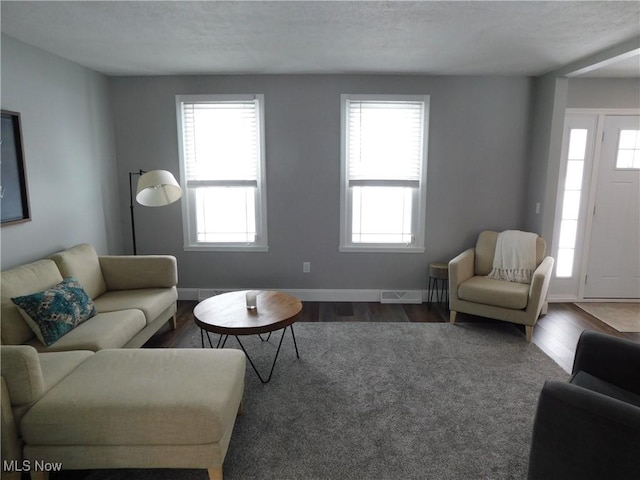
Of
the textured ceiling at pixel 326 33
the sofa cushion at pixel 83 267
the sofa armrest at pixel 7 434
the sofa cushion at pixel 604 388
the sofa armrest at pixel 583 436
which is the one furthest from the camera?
the sofa cushion at pixel 83 267

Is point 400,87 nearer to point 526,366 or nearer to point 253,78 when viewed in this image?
point 253,78

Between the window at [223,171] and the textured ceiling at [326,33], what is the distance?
486 millimetres

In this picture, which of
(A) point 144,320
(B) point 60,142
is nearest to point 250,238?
(A) point 144,320

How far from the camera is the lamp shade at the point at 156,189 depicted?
10.6ft

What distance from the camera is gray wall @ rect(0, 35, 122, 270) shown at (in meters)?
2.85

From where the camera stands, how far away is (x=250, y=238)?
4336mm

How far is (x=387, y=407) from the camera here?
7.97 ft

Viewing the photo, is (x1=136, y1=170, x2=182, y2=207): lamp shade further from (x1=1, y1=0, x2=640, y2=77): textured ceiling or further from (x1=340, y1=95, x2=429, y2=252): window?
(x1=340, y1=95, x2=429, y2=252): window

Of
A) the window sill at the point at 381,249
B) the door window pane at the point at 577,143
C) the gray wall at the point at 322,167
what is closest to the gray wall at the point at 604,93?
the door window pane at the point at 577,143

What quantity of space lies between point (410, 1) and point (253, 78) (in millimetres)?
2247

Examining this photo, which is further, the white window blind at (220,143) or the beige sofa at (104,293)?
the white window blind at (220,143)

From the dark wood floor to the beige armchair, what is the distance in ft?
0.69

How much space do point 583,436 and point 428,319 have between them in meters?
2.40

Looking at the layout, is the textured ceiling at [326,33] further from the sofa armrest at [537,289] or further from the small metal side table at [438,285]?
the small metal side table at [438,285]
